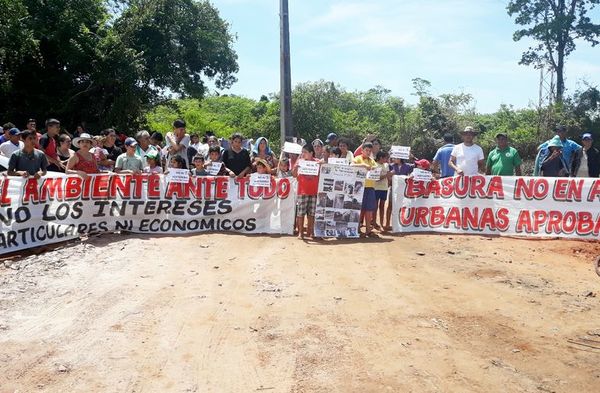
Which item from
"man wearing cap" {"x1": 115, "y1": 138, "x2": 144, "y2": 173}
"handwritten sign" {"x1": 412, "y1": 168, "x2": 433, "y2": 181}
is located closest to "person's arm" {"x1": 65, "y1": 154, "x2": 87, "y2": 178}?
"man wearing cap" {"x1": 115, "y1": 138, "x2": 144, "y2": 173}

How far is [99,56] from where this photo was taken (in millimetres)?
18984

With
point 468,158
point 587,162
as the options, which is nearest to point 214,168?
point 468,158

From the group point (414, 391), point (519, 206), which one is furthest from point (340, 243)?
point (414, 391)

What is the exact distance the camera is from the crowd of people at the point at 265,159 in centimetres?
894

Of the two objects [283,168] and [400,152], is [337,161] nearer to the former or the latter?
[283,168]

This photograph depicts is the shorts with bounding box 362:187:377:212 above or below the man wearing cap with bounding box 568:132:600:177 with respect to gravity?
below

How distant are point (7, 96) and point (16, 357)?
16.6m

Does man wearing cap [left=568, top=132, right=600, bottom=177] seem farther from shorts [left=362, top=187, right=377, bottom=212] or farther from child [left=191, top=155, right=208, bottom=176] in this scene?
child [left=191, top=155, right=208, bottom=176]

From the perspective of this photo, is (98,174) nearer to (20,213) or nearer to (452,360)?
(20,213)

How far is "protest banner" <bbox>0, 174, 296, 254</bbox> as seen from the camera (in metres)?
8.09

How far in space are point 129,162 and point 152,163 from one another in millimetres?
501

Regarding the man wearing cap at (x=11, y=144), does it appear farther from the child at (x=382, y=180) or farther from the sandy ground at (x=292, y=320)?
the child at (x=382, y=180)

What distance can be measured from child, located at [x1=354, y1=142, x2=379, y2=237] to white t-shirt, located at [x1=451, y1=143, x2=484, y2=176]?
1.85m

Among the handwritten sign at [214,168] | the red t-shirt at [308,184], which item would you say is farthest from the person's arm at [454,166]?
the handwritten sign at [214,168]
